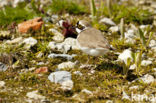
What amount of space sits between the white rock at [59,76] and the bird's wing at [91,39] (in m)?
0.50

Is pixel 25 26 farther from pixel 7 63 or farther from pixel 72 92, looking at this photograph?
pixel 72 92

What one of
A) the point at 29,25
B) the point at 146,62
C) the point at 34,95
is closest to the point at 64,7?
the point at 29,25

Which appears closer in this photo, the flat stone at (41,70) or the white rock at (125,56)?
the flat stone at (41,70)

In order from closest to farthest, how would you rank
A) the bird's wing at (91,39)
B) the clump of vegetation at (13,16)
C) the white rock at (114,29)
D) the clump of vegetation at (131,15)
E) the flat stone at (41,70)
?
1. the bird's wing at (91,39)
2. the flat stone at (41,70)
3. the white rock at (114,29)
4. the clump of vegetation at (13,16)
5. the clump of vegetation at (131,15)

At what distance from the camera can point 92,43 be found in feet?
12.7

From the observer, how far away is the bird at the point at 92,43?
378cm

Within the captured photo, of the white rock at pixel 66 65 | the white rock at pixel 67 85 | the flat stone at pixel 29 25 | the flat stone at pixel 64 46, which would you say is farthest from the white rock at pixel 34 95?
the flat stone at pixel 29 25

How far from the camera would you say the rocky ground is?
3473 mm

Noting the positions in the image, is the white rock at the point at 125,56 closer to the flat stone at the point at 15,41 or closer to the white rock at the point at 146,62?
the white rock at the point at 146,62

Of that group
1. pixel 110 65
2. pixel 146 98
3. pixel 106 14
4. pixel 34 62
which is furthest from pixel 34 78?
pixel 106 14

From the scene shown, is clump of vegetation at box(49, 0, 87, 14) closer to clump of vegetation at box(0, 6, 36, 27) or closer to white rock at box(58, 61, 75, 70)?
clump of vegetation at box(0, 6, 36, 27)

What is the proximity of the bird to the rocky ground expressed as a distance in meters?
0.34

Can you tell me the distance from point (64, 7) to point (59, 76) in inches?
123

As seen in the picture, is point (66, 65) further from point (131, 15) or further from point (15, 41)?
point (131, 15)
